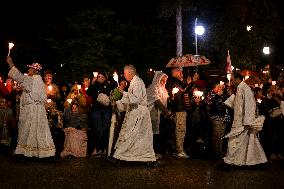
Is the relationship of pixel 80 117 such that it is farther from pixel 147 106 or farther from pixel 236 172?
pixel 236 172

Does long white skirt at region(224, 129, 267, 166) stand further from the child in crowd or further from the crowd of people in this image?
the child in crowd

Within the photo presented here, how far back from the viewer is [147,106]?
44.0ft

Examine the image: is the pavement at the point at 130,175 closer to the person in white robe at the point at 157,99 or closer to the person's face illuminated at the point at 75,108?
the person in white robe at the point at 157,99

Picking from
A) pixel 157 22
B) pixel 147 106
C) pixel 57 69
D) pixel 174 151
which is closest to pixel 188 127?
pixel 174 151

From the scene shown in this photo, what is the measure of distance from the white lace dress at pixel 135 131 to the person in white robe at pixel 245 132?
1716 mm

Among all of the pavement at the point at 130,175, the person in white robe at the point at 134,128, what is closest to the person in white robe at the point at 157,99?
the pavement at the point at 130,175

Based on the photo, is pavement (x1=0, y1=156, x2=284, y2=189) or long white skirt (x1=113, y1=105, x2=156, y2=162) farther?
long white skirt (x1=113, y1=105, x2=156, y2=162)

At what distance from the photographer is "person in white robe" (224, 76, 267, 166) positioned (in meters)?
12.4

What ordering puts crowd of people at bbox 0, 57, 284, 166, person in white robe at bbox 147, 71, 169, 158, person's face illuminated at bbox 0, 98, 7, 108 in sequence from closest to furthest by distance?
1. crowd of people at bbox 0, 57, 284, 166
2. person in white robe at bbox 147, 71, 169, 158
3. person's face illuminated at bbox 0, 98, 7, 108

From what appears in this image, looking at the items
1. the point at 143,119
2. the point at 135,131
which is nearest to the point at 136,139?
the point at 135,131

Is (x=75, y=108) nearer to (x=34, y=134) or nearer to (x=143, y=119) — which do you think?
(x=34, y=134)

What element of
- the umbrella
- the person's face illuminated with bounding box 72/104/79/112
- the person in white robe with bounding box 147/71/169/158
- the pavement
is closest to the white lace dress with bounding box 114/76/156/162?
the pavement

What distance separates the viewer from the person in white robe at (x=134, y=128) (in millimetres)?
12805

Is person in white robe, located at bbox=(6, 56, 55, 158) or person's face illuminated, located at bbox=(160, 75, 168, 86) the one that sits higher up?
person's face illuminated, located at bbox=(160, 75, 168, 86)
